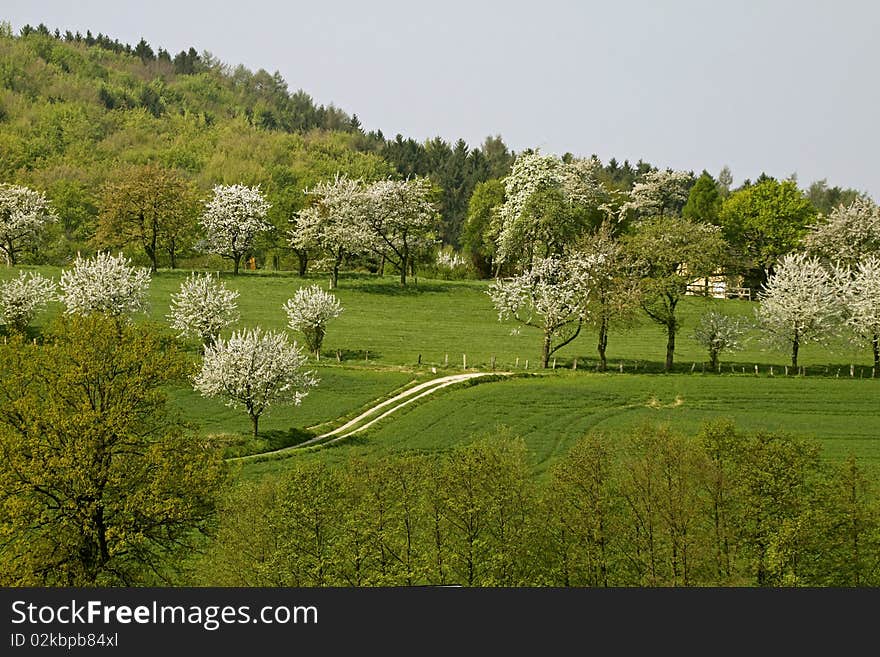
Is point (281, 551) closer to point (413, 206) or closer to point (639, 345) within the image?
point (639, 345)

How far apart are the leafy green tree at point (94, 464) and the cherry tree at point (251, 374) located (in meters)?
18.6

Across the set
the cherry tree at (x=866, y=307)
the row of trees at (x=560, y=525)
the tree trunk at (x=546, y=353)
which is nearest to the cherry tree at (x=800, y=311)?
the cherry tree at (x=866, y=307)

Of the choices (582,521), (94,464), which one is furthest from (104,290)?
(582,521)

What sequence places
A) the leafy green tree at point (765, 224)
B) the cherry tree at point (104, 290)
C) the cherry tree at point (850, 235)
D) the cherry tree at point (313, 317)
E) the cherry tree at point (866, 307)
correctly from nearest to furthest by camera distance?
the cherry tree at point (313, 317) < the cherry tree at point (104, 290) < the cherry tree at point (866, 307) < the cherry tree at point (850, 235) < the leafy green tree at point (765, 224)

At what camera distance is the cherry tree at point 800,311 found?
8069 cm

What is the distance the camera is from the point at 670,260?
7756cm

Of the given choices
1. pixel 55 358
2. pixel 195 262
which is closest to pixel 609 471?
pixel 55 358

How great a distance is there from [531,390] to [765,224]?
6316 cm

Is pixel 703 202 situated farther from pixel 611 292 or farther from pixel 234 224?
pixel 234 224

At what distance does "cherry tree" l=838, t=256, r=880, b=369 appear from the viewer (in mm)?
79625

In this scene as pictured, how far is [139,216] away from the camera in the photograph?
110 m

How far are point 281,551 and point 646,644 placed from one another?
16563 millimetres

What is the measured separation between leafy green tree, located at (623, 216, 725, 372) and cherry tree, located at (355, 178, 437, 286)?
35.7m

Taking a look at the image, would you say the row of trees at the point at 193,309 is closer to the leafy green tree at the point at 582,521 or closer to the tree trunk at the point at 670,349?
the leafy green tree at the point at 582,521
